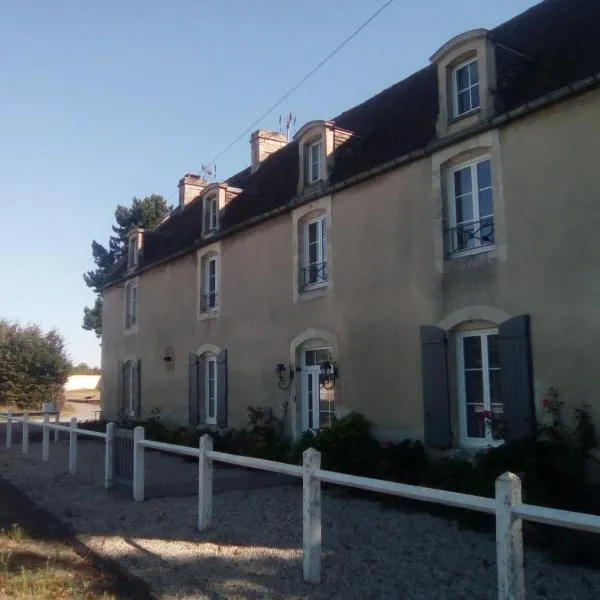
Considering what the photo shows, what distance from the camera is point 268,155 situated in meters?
18.5

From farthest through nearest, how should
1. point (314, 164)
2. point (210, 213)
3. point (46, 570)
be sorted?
1. point (210, 213)
2. point (314, 164)
3. point (46, 570)

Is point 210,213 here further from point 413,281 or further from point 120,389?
point 413,281

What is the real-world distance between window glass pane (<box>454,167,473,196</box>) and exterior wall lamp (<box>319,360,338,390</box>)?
3729mm

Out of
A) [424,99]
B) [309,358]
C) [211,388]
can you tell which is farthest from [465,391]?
[211,388]

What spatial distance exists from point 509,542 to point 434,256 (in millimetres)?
6380

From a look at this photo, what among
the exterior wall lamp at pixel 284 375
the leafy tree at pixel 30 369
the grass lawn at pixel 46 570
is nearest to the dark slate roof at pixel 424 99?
the exterior wall lamp at pixel 284 375

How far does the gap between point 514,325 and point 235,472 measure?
5.65 metres

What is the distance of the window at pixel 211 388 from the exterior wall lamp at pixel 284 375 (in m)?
3.20

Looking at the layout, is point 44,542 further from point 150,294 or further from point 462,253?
point 150,294

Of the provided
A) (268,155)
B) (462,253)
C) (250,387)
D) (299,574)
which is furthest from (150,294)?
(299,574)

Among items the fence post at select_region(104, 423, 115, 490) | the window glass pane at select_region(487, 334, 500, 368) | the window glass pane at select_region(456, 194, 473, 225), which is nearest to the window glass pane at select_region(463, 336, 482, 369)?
the window glass pane at select_region(487, 334, 500, 368)

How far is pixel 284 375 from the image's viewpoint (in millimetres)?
12750

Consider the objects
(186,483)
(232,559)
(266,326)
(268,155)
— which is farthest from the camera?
(268,155)

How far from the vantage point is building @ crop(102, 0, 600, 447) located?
8.14 metres
